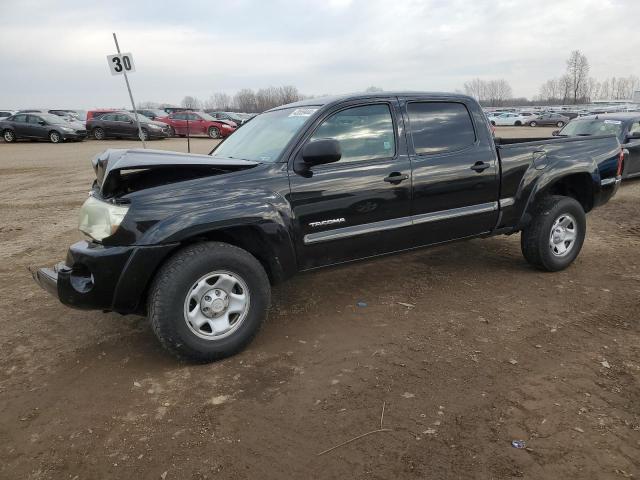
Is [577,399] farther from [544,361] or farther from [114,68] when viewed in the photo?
[114,68]

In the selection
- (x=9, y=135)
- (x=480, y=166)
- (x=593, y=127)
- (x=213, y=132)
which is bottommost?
(x=593, y=127)

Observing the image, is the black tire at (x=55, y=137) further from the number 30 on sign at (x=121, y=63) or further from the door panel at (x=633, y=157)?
the door panel at (x=633, y=157)

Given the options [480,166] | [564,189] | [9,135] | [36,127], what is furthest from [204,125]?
[480,166]

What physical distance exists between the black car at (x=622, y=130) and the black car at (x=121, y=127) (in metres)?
18.6

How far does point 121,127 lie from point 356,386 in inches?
962

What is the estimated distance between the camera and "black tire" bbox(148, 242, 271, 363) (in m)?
3.13

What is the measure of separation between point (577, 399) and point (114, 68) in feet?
33.8

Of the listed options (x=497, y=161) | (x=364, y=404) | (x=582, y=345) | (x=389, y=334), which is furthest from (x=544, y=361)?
(x=497, y=161)

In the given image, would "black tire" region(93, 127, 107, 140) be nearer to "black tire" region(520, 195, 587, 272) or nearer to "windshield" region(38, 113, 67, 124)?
"windshield" region(38, 113, 67, 124)

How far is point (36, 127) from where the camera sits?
23.2 meters

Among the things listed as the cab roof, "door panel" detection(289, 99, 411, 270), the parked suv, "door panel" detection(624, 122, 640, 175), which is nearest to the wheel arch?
the cab roof

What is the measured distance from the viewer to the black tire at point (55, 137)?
23211 mm

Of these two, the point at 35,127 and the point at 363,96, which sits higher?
the point at 35,127

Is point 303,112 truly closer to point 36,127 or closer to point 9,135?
point 36,127
